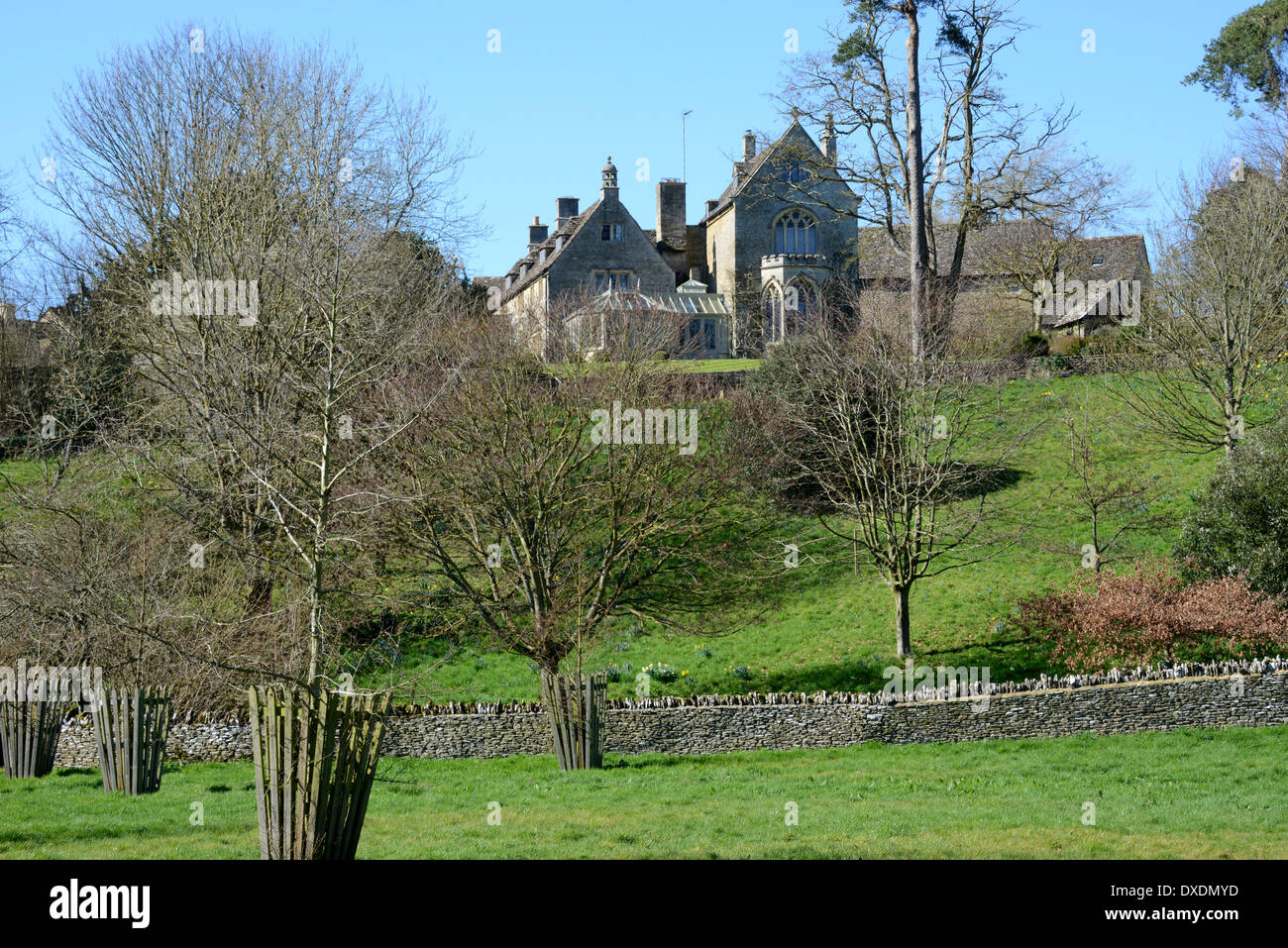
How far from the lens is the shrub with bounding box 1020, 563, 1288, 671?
69.5 ft

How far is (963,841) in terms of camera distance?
11.8m

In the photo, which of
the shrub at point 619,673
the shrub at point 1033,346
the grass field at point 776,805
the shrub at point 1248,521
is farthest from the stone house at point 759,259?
the grass field at point 776,805

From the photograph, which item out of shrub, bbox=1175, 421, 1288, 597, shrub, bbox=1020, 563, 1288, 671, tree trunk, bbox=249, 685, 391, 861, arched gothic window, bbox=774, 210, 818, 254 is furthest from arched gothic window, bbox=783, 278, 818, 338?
tree trunk, bbox=249, 685, 391, 861

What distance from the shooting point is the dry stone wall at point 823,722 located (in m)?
19.4

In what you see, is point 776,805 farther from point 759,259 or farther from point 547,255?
point 547,255

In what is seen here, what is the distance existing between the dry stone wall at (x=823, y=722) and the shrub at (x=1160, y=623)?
1642mm

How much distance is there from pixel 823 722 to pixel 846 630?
4994 millimetres

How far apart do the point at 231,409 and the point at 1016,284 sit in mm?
39697

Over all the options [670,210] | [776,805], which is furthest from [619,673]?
[670,210]

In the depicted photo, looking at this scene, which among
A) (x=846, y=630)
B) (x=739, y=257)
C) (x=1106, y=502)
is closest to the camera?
(x=846, y=630)

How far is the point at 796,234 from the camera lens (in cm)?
5678

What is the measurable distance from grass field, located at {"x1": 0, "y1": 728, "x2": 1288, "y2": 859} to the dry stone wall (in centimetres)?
38
